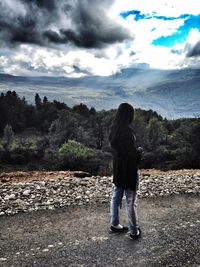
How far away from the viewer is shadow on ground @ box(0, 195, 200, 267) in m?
7.25

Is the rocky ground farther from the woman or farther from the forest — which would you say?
the forest

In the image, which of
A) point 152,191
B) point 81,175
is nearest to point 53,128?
point 81,175

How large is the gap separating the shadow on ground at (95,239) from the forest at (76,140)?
379 inches

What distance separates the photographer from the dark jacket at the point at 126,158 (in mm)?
7949

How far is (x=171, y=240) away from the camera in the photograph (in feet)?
27.1

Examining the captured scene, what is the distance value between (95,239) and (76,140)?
168 ft

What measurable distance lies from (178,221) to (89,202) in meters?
2.73

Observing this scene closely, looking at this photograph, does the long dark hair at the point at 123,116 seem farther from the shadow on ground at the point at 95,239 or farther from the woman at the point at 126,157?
the shadow on ground at the point at 95,239

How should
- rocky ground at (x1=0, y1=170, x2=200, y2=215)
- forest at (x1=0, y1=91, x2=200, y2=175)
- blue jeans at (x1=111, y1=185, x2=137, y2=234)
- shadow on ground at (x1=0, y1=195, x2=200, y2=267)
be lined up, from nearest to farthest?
1. shadow on ground at (x1=0, y1=195, x2=200, y2=267)
2. blue jeans at (x1=111, y1=185, x2=137, y2=234)
3. rocky ground at (x1=0, y1=170, x2=200, y2=215)
4. forest at (x1=0, y1=91, x2=200, y2=175)

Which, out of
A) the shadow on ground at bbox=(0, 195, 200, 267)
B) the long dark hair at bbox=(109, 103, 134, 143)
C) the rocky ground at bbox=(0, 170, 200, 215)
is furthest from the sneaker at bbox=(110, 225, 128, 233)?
the rocky ground at bbox=(0, 170, 200, 215)

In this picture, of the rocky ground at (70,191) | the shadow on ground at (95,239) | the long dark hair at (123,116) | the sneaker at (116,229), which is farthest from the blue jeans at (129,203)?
the rocky ground at (70,191)

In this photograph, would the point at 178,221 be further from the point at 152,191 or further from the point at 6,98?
the point at 6,98

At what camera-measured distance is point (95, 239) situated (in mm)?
8266

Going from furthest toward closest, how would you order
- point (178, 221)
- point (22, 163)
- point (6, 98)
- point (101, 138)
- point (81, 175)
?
point (6, 98) < point (101, 138) < point (22, 163) < point (81, 175) < point (178, 221)
